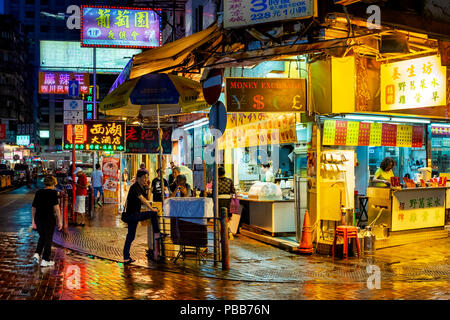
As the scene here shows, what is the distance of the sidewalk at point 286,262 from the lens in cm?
897

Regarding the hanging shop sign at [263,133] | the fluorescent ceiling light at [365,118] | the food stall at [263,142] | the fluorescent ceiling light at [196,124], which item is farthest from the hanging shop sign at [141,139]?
the fluorescent ceiling light at [365,118]

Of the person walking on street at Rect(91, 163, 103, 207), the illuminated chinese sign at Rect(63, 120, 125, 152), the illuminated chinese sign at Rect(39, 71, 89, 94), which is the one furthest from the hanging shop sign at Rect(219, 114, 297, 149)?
the illuminated chinese sign at Rect(39, 71, 89, 94)

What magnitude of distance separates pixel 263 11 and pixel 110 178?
15.7 meters

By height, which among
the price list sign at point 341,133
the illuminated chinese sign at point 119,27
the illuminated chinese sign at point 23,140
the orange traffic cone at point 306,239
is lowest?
the orange traffic cone at point 306,239

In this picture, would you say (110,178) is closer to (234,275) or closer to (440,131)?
(440,131)

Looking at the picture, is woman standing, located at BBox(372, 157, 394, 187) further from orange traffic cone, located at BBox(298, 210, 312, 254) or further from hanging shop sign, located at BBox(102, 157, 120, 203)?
hanging shop sign, located at BBox(102, 157, 120, 203)

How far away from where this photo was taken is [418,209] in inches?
497

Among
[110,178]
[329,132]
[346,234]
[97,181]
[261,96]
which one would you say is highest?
[261,96]

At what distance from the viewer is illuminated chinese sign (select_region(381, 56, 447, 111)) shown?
1040cm

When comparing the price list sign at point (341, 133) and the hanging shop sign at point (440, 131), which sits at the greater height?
the hanging shop sign at point (440, 131)

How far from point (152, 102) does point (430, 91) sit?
19.1 feet

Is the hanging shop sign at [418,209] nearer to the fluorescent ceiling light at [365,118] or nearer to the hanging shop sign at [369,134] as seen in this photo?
the hanging shop sign at [369,134]

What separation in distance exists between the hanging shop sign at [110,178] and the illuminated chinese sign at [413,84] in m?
14.9

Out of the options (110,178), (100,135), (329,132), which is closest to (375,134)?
(329,132)
